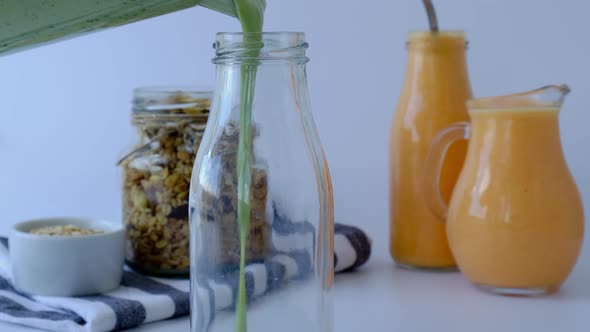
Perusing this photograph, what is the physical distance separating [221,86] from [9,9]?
15 centimetres

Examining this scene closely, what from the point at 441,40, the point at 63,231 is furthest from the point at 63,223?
the point at 441,40

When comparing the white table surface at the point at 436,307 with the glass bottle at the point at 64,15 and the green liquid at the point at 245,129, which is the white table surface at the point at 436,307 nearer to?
the green liquid at the point at 245,129

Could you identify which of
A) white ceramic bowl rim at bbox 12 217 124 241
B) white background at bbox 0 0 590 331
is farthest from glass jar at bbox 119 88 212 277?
white background at bbox 0 0 590 331

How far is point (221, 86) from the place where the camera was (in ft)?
1.94

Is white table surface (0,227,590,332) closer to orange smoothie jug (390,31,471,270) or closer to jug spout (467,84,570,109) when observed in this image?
orange smoothie jug (390,31,471,270)

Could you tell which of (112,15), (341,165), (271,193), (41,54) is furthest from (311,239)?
(41,54)

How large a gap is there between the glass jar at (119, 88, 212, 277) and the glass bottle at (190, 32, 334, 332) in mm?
237

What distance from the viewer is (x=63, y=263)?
78 cm

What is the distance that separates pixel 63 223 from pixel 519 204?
49cm

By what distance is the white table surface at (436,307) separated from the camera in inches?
29.2

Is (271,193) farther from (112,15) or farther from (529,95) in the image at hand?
(529,95)

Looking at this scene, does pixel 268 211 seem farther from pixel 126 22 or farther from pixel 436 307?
pixel 436 307

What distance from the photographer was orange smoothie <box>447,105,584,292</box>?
820 millimetres

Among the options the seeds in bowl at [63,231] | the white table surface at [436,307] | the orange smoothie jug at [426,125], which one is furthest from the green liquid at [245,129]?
the orange smoothie jug at [426,125]
